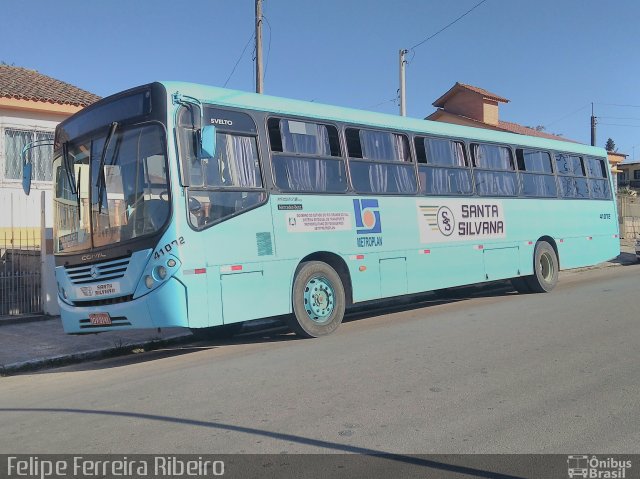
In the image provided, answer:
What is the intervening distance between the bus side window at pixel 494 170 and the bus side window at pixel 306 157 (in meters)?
3.83

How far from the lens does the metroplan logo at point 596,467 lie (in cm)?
374

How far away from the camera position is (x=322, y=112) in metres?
8.95

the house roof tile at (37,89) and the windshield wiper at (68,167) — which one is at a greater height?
the house roof tile at (37,89)

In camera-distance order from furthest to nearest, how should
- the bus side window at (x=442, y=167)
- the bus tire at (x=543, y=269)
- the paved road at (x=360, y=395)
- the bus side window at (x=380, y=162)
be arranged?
1. the bus tire at (x=543, y=269)
2. the bus side window at (x=442, y=167)
3. the bus side window at (x=380, y=162)
4. the paved road at (x=360, y=395)

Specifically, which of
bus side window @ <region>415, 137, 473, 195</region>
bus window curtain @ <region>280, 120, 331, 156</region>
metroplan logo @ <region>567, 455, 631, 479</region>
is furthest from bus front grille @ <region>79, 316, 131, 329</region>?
bus side window @ <region>415, 137, 473, 195</region>

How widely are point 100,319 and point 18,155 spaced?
9.67 m

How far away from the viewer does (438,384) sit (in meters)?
5.72

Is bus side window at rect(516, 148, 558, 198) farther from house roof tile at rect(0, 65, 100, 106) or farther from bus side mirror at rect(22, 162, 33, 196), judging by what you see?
house roof tile at rect(0, 65, 100, 106)

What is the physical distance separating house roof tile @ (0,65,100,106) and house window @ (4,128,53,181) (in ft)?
3.05

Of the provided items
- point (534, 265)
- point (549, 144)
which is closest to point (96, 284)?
point (534, 265)

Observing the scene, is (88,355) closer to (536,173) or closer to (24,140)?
(24,140)

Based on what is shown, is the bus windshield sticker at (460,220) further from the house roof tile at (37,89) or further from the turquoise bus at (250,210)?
the house roof tile at (37,89)

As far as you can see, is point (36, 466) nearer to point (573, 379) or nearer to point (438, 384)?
point (438, 384)

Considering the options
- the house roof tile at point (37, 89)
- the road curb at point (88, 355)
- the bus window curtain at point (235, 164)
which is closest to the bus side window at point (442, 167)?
the bus window curtain at point (235, 164)
